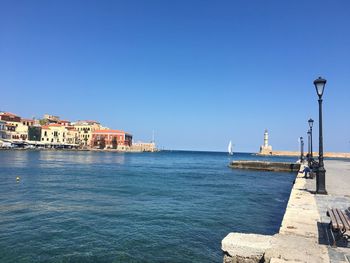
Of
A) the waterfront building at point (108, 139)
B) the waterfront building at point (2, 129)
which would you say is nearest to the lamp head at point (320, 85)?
the waterfront building at point (2, 129)

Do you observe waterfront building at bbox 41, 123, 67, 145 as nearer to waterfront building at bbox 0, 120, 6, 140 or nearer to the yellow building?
the yellow building

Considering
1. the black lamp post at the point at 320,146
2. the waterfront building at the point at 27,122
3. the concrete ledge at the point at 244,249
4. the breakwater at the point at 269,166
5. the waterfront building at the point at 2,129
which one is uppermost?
the waterfront building at the point at 27,122

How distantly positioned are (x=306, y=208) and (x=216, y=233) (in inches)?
137

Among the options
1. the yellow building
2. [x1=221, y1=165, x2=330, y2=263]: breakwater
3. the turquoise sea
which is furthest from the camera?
the yellow building

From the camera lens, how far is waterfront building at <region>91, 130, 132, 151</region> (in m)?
156

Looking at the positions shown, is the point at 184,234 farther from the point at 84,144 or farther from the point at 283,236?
the point at 84,144

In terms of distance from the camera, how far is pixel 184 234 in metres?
11.8

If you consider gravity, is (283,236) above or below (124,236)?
above

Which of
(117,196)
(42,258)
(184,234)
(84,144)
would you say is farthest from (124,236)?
(84,144)

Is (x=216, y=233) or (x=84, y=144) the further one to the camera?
(x=84, y=144)

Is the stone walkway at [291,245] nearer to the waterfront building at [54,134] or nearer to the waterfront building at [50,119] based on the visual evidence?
the waterfront building at [54,134]

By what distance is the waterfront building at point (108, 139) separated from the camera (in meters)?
156

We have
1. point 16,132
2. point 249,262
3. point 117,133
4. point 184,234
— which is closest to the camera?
point 249,262

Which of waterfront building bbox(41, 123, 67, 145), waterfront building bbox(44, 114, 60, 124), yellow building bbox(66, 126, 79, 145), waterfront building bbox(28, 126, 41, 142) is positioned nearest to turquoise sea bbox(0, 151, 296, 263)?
waterfront building bbox(28, 126, 41, 142)
